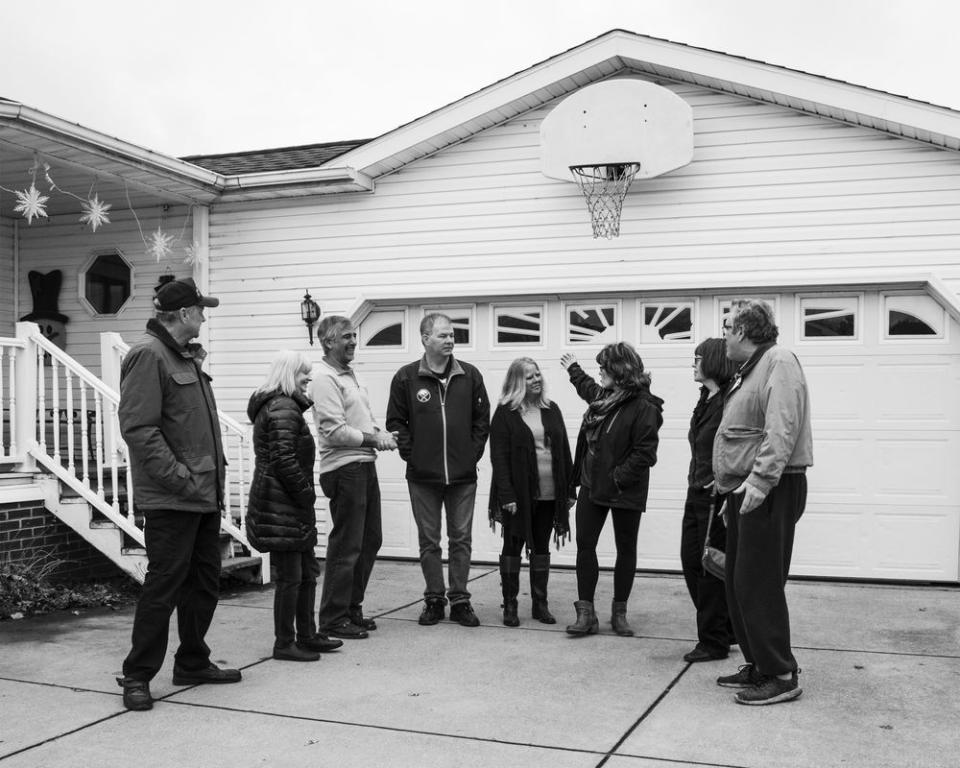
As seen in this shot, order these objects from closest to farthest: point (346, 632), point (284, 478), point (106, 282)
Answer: point (284, 478) < point (346, 632) < point (106, 282)

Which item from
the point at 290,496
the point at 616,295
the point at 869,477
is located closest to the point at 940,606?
the point at 869,477

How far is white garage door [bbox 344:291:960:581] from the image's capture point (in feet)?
26.3

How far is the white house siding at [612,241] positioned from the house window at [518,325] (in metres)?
0.22

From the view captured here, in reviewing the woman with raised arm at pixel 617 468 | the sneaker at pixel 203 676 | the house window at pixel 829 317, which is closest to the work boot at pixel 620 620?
the woman with raised arm at pixel 617 468

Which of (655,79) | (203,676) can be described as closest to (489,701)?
(203,676)

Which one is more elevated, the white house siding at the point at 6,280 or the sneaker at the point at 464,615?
the white house siding at the point at 6,280

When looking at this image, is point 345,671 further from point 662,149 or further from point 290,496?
point 662,149

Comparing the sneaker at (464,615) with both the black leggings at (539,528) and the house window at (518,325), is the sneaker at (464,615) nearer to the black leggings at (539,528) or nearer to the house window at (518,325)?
the black leggings at (539,528)

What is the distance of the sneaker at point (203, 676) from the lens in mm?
5086

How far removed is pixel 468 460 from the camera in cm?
659

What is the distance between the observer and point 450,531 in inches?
263

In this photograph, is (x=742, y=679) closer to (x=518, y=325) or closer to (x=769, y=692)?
(x=769, y=692)

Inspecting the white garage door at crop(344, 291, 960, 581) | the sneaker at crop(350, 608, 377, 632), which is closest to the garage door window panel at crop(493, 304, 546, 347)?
the white garage door at crop(344, 291, 960, 581)

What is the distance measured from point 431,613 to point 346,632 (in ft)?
2.15
